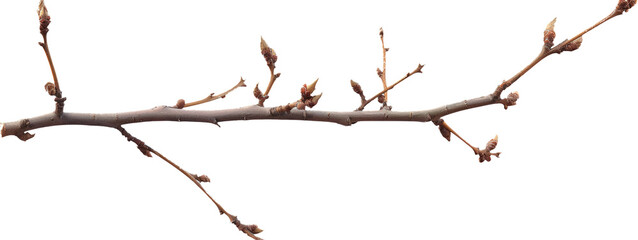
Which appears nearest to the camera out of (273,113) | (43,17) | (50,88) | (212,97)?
(43,17)

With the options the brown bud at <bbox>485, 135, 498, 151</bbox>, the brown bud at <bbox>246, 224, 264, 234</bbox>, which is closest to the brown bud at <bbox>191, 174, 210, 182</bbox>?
the brown bud at <bbox>246, 224, 264, 234</bbox>

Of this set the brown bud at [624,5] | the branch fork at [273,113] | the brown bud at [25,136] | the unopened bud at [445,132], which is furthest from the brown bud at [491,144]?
the brown bud at [25,136]

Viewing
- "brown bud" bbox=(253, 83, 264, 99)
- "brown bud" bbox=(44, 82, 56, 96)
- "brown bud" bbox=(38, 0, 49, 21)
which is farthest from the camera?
"brown bud" bbox=(253, 83, 264, 99)

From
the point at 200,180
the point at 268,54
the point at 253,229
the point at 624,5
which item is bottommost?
the point at 253,229

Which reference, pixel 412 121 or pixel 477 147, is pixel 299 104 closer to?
pixel 412 121

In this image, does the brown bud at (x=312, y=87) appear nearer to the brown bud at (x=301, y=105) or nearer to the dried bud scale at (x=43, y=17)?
the brown bud at (x=301, y=105)

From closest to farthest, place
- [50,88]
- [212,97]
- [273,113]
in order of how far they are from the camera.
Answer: [50,88]
[273,113]
[212,97]

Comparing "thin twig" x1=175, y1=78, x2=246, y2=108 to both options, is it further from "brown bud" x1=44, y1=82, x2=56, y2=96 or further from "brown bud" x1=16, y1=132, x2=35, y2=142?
"brown bud" x1=16, y1=132, x2=35, y2=142

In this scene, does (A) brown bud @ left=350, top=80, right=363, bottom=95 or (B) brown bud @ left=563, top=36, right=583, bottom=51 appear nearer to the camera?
(B) brown bud @ left=563, top=36, right=583, bottom=51

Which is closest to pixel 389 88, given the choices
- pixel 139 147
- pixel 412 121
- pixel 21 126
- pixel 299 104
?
pixel 412 121

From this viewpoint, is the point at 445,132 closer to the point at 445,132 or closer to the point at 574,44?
the point at 445,132

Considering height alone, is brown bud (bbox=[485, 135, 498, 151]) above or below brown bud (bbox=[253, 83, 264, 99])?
below

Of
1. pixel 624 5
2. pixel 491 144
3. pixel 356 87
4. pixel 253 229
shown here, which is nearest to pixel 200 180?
pixel 253 229
